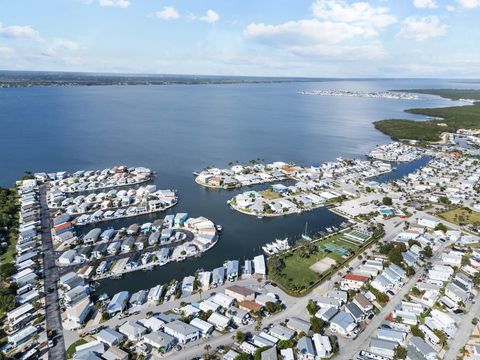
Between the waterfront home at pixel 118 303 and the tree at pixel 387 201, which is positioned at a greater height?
the tree at pixel 387 201

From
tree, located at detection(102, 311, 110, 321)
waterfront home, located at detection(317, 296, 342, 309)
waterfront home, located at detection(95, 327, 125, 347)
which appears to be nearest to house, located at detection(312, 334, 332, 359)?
waterfront home, located at detection(317, 296, 342, 309)

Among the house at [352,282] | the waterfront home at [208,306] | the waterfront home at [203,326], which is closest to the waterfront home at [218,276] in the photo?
the waterfront home at [208,306]

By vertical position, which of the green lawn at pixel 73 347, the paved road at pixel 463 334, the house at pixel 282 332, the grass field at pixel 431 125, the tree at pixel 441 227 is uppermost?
the grass field at pixel 431 125

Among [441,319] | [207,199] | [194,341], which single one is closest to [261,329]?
[194,341]

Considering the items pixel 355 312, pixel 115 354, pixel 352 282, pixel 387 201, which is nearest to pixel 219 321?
pixel 115 354

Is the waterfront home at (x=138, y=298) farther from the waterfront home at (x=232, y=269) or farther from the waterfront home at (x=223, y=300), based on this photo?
the waterfront home at (x=232, y=269)

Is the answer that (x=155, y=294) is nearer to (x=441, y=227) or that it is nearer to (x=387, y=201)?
(x=441, y=227)
